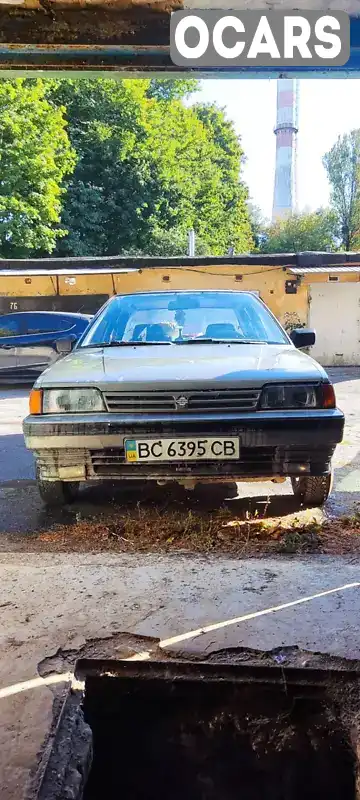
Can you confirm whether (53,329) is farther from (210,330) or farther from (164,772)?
(164,772)

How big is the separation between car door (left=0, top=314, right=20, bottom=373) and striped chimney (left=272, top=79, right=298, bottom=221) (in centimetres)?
6777

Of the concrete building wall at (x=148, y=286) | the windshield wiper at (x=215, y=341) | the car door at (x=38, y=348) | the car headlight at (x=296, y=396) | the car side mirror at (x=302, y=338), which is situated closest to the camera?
the car headlight at (x=296, y=396)

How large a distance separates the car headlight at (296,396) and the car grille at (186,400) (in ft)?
0.21

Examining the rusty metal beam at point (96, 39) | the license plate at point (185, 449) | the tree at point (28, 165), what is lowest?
the license plate at point (185, 449)

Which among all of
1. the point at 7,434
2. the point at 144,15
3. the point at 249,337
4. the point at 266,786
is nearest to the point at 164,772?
the point at 266,786

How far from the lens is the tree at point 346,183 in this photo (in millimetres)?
39750

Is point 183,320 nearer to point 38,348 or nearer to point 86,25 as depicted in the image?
point 86,25

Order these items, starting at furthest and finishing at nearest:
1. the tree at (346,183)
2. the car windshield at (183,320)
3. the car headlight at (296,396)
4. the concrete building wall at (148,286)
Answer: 1. the tree at (346,183)
2. the concrete building wall at (148,286)
3. the car windshield at (183,320)
4. the car headlight at (296,396)

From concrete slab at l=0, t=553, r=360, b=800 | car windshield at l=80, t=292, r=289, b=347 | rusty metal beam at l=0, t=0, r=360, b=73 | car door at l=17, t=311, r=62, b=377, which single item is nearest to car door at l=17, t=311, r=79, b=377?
car door at l=17, t=311, r=62, b=377

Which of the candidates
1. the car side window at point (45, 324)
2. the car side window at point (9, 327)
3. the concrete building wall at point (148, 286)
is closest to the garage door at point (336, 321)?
the concrete building wall at point (148, 286)

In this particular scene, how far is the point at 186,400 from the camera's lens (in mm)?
3381

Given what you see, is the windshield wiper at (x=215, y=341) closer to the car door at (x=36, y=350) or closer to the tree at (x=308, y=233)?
the car door at (x=36, y=350)

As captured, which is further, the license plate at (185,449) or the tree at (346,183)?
the tree at (346,183)

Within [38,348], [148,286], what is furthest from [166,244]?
[38,348]
